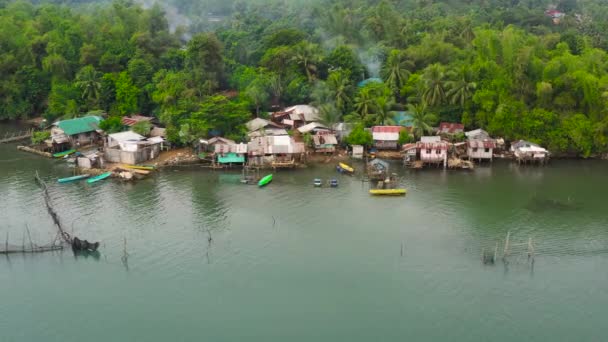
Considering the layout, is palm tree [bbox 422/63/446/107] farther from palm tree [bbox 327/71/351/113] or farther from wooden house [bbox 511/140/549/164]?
wooden house [bbox 511/140/549/164]

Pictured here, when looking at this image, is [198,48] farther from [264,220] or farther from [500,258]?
[500,258]

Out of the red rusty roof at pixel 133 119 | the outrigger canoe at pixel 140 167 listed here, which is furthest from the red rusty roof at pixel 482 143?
the red rusty roof at pixel 133 119

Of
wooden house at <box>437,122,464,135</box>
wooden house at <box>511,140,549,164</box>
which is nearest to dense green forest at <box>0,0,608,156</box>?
wooden house at <box>437,122,464,135</box>

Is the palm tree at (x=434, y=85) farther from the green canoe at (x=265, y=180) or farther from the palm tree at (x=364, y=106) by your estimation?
the green canoe at (x=265, y=180)

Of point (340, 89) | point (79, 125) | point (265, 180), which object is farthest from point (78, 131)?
point (340, 89)

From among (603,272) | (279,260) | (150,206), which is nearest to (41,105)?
(150,206)
